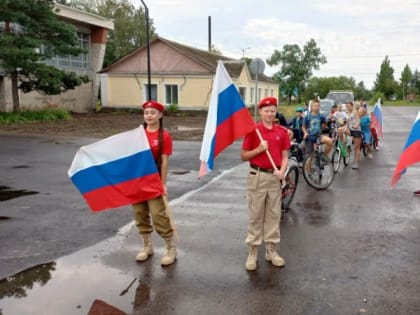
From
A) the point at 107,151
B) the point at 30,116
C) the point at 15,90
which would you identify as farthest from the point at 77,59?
the point at 107,151

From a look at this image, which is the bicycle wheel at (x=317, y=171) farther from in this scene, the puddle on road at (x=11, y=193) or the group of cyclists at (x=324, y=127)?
the puddle on road at (x=11, y=193)

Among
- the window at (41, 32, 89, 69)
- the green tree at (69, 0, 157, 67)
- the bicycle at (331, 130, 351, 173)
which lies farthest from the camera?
the green tree at (69, 0, 157, 67)

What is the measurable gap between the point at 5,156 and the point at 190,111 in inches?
895

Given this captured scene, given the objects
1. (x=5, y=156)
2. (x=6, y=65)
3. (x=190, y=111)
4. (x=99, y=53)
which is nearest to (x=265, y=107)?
(x=5, y=156)

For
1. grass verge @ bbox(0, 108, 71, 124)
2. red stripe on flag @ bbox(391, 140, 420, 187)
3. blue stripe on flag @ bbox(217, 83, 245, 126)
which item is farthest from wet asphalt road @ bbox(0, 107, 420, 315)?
grass verge @ bbox(0, 108, 71, 124)

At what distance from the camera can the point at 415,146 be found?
5316mm

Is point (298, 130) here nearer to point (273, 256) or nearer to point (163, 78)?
point (273, 256)

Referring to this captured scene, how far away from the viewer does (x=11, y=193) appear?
8.29 metres

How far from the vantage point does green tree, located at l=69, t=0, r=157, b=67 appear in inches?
2207

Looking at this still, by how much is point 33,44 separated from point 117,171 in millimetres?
21120

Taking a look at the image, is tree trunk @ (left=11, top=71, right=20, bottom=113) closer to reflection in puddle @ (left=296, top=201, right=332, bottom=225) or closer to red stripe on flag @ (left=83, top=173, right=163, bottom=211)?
reflection in puddle @ (left=296, top=201, right=332, bottom=225)

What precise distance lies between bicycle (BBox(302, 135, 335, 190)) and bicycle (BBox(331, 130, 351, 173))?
1935mm

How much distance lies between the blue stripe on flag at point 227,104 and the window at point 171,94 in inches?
1229

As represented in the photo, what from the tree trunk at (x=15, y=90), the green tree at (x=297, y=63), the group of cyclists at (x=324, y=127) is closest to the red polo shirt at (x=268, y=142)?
the group of cyclists at (x=324, y=127)
